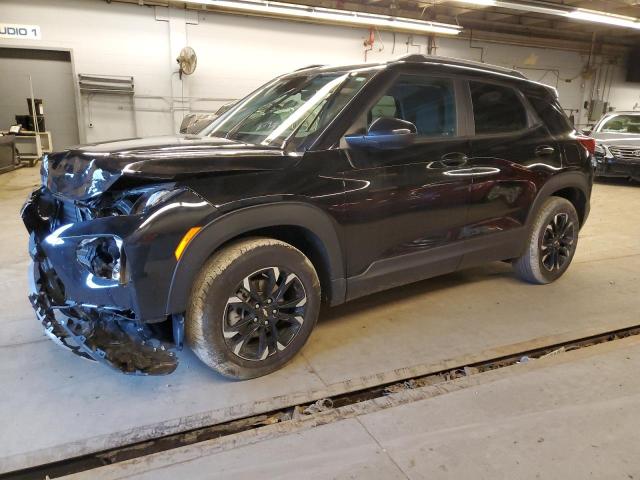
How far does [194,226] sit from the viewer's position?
2.04 m

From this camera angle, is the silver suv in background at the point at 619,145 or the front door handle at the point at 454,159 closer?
the front door handle at the point at 454,159

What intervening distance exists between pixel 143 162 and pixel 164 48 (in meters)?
10.2

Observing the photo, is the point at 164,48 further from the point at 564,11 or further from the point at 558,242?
the point at 558,242

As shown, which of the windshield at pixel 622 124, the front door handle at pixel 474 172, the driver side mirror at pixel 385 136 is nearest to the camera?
the driver side mirror at pixel 385 136

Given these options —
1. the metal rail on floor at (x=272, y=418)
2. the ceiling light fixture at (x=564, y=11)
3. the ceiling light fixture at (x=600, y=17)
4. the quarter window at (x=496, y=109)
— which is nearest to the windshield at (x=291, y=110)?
the quarter window at (x=496, y=109)

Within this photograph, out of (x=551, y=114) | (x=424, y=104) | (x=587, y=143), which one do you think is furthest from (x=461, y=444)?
(x=587, y=143)

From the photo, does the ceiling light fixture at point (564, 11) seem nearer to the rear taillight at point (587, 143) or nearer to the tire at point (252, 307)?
the rear taillight at point (587, 143)

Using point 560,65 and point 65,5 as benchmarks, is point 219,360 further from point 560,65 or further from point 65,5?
point 560,65

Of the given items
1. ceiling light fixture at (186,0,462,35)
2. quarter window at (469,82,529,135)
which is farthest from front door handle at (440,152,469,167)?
ceiling light fixture at (186,0,462,35)

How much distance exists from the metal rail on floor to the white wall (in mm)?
8344

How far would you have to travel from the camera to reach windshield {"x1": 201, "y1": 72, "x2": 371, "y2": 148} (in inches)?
101

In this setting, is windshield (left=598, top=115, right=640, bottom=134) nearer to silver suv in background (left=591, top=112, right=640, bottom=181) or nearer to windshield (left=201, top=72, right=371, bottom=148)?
silver suv in background (left=591, top=112, right=640, bottom=181)

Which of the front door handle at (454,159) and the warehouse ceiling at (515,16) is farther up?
the warehouse ceiling at (515,16)

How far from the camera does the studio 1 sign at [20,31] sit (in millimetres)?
9867
